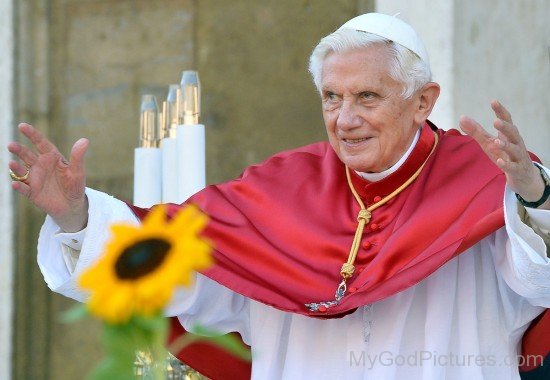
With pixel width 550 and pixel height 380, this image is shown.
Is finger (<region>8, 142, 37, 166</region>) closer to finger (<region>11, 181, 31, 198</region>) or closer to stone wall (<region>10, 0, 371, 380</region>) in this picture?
finger (<region>11, 181, 31, 198</region>)

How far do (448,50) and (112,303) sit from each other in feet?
13.4

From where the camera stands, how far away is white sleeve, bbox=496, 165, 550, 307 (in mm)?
3652

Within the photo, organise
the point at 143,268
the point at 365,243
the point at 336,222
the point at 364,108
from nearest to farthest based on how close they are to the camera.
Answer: the point at 143,268, the point at 364,108, the point at 365,243, the point at 336,222

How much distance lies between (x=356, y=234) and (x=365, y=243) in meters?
0.05

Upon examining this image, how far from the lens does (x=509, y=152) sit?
11.4 feet

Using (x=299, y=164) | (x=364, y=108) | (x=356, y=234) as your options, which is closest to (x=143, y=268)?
(x=364, y=108)

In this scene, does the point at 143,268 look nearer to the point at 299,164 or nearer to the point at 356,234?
the point at 356,234

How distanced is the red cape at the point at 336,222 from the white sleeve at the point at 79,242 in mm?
164

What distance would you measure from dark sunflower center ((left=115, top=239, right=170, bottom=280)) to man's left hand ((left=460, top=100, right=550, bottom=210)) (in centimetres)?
165

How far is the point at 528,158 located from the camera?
3516 millimetres

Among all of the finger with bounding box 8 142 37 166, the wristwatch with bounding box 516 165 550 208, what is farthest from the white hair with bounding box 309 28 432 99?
the finger with bounding box 8 142 37 166

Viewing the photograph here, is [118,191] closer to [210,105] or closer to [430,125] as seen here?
[210,105]

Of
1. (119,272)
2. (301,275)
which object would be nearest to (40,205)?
(301,275)

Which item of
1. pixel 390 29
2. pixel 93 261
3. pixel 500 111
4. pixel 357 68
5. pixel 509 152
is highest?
pixel 390 29
